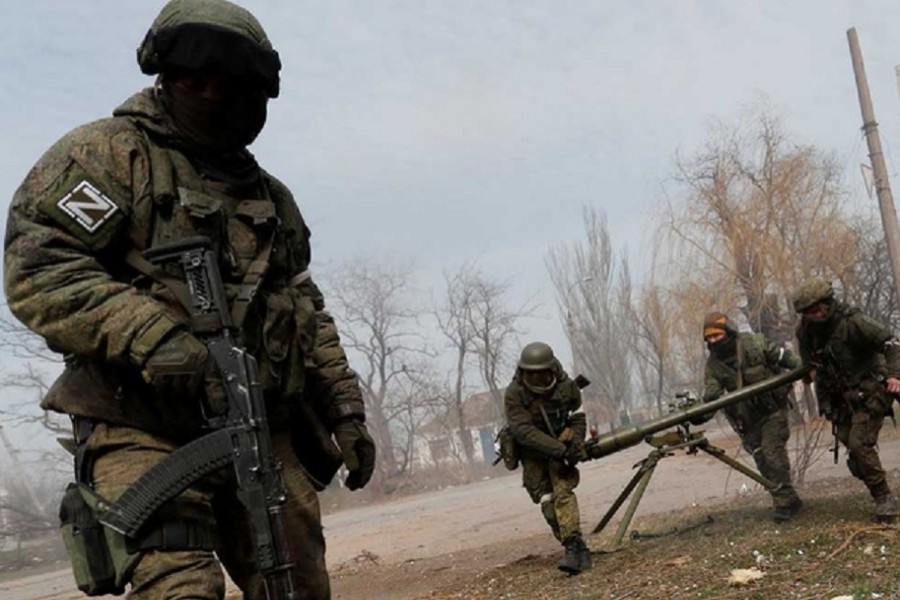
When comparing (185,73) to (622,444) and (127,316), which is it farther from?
(622,444)

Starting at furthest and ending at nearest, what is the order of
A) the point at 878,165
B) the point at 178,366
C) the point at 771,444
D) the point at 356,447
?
the point at 878,165, the point at 771,444, the point at 356,447, the point at 178,366

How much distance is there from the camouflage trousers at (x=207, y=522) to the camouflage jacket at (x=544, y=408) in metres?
4.19

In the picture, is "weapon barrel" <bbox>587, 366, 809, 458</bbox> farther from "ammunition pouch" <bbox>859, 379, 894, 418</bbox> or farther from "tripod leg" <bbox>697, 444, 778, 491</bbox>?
"ammunition pouch" <bbox>859, 379, 894, 418</bbox>

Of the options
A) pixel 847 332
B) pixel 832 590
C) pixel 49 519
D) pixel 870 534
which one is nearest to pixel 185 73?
pixel 832 590

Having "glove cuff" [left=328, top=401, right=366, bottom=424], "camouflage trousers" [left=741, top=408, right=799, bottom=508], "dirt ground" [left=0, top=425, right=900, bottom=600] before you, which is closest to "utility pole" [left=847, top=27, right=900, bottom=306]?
"dirt ground" [left=0, top=425, right=900, bottom=600]

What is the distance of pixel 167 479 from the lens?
1961mm

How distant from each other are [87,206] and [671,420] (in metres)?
5.42

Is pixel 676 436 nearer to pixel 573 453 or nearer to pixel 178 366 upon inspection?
pixel 573 453

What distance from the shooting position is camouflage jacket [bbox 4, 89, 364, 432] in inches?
76.6

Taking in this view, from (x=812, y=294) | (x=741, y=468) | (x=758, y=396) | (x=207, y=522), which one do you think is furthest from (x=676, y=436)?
(x=207, y=522)

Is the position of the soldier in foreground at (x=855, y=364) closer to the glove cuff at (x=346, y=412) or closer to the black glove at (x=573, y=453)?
the black glove at (x=573, y=453)

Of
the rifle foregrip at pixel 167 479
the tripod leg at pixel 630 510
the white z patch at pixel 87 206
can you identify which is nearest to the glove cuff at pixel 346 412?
the rifle foregrip at pixel 167 479

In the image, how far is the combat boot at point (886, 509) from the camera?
222 inches

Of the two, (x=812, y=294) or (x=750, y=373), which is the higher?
(x=812, y=294)
